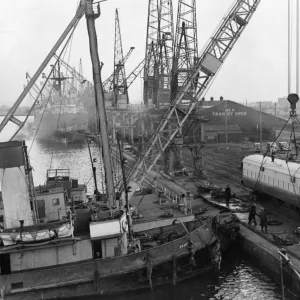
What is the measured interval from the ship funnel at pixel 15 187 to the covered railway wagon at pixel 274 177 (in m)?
14.8

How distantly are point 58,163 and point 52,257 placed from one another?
187 ft

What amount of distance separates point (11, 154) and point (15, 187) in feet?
4.76

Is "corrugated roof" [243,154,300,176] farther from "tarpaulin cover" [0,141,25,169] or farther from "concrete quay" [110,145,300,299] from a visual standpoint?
"tarpaulin cover" [0,141,25,169]

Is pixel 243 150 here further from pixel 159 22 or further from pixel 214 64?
pixel 214 64

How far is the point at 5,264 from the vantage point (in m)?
19.0

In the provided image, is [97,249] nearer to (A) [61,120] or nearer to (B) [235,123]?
(B) [235,123]

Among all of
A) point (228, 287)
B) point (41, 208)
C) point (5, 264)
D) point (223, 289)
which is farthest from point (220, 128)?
point (5, 264)

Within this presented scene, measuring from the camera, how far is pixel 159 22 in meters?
60.3

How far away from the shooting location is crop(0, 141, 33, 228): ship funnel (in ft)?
62.2

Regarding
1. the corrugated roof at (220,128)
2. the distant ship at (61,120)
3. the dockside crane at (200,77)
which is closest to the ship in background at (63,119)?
the distant ship at (61,120)

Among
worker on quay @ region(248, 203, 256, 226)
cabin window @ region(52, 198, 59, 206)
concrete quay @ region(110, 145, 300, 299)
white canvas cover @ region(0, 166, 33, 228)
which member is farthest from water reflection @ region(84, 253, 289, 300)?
white canvas cover @ region(0, 166, 33, 228)

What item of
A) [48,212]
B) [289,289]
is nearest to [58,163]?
[48,212]

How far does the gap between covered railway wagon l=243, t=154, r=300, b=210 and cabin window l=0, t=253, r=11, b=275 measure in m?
15.7

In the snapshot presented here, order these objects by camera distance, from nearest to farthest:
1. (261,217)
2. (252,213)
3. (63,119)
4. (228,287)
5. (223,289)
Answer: (223,289), (228,287), (261,217), (252,213), (63,119)
